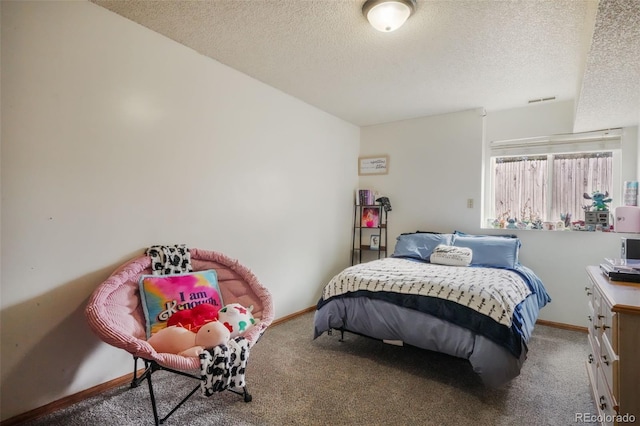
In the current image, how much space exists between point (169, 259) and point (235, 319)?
2.24 feet

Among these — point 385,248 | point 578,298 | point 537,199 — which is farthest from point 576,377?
point 385,248

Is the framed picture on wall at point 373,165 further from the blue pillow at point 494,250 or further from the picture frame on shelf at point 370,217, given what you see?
the blue pillow at point 494,250

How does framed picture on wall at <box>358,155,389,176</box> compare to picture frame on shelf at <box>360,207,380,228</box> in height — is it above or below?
above

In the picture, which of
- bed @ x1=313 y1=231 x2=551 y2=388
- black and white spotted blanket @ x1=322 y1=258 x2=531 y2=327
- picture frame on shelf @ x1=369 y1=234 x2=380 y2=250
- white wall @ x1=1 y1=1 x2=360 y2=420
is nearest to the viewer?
white wall @ x1=1 y1=1 x2=360 y2=420

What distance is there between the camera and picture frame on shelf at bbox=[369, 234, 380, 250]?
14.3 feet

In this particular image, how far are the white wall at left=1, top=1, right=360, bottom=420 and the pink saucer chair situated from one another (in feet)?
0.66

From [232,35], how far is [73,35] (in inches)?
37.9

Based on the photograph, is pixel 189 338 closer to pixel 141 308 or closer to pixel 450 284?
→ pixel 141 308

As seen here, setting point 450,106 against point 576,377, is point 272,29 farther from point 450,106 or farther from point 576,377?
point 576,377

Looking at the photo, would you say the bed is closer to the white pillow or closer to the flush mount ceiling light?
the white pillow

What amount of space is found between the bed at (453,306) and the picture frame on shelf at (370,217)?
1275 mm

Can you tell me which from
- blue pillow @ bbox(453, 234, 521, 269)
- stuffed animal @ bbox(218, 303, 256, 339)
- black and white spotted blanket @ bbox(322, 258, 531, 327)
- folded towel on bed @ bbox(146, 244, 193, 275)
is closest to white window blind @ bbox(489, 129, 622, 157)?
blue pillow @ bbox(453, 234, 521, 269)

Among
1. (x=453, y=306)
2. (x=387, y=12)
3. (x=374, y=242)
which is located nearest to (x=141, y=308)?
(x=453, y=306)

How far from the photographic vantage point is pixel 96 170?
2.04m
